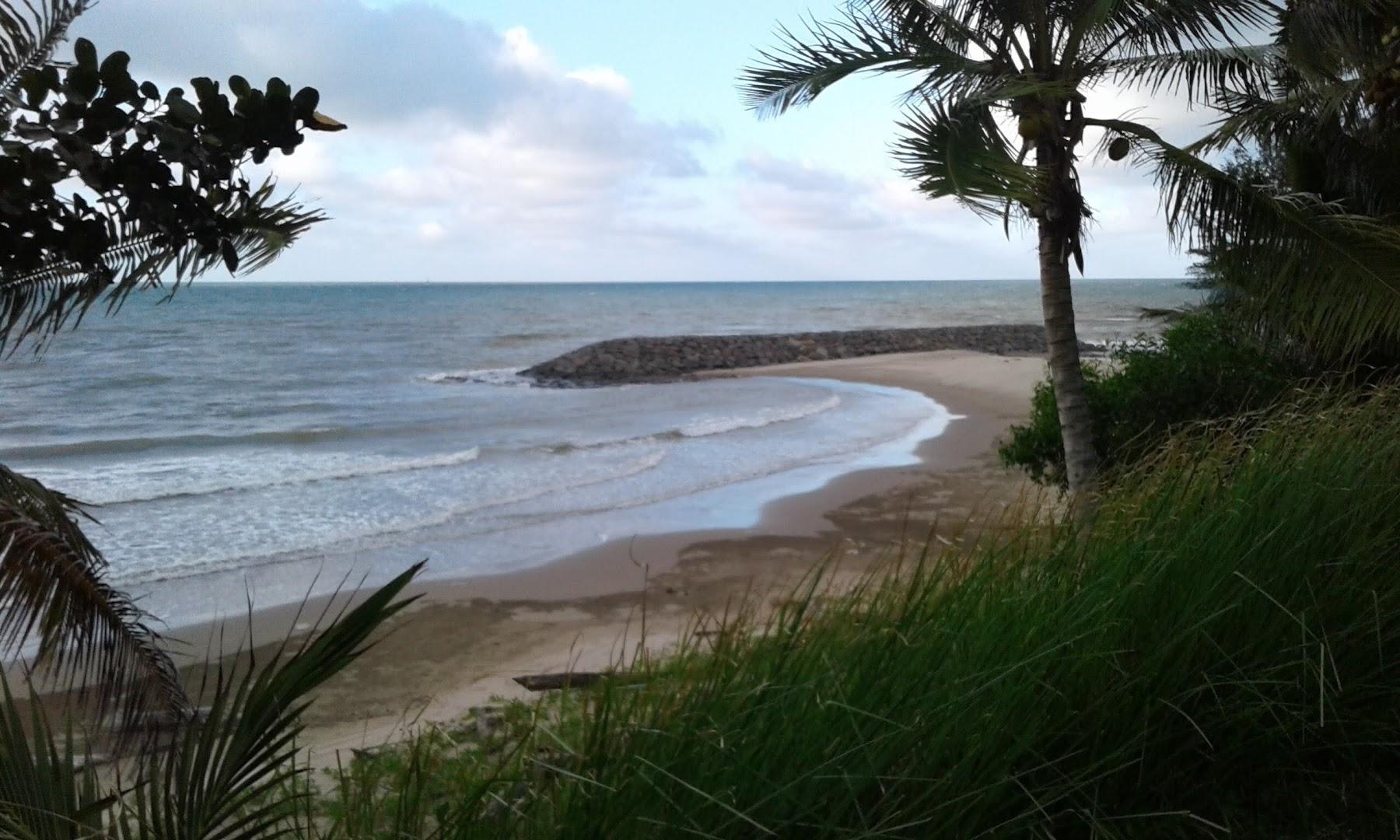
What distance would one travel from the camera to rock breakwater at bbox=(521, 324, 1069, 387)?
113 feet

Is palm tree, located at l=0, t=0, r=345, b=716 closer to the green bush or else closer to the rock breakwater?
the green bush

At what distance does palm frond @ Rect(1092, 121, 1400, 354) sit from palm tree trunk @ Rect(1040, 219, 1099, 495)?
882 millimetres

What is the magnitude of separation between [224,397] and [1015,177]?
24942 millimetres

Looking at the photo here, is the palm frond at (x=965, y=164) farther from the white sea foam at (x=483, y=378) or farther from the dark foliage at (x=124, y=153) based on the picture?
the white sea foam at (x=483, y=378)

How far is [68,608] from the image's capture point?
3555 millimetres

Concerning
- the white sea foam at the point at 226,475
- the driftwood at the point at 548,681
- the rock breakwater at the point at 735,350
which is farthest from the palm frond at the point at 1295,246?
the rock breakwater at the point at 735,350

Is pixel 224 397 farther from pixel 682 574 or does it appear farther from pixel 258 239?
pixel 258 239

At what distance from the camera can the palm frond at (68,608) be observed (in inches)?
132

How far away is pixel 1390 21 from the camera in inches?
368

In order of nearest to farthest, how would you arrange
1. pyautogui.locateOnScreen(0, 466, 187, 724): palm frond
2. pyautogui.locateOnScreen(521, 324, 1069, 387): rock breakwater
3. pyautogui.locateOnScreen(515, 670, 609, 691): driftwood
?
pyautogui.locateOnScreen(0, 466, 187, 724): palm frond, pyautogui.locateOnScreen(515, 670, 609, 691): driftwood, pyautogui.locateOnScreen(521, 324, 1069, 387): rock breakwater

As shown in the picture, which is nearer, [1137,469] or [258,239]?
[258,239]

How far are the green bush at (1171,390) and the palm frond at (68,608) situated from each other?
25.3 feet

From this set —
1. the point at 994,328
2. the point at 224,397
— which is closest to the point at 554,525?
the point at 224,397

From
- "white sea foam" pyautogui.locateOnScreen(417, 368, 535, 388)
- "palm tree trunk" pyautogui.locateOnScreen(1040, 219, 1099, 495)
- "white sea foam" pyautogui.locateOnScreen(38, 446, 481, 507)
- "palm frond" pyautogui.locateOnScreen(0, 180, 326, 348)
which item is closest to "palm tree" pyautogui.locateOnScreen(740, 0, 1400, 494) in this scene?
"palm tree trunk" pyautogui.locateOnScreen(1040, 219, 1099, 495)
